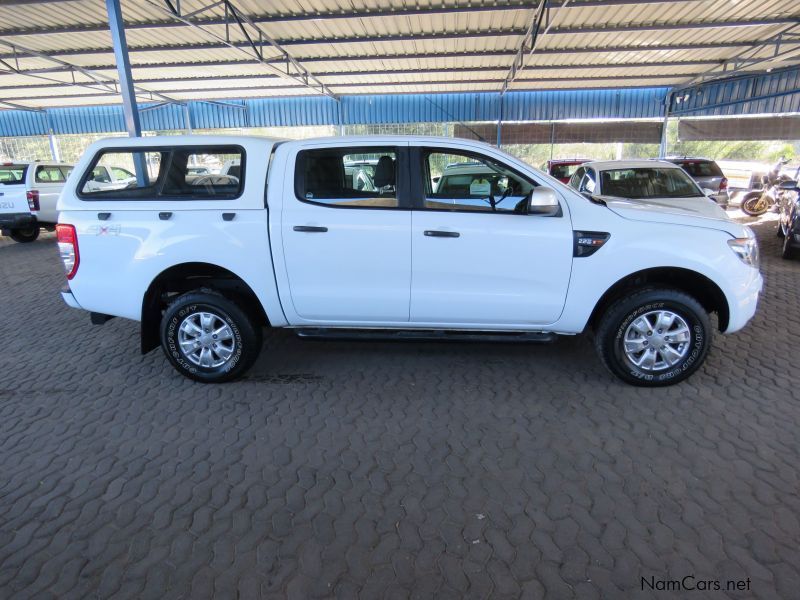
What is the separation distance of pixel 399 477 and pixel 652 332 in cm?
228

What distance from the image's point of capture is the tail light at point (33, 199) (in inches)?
445

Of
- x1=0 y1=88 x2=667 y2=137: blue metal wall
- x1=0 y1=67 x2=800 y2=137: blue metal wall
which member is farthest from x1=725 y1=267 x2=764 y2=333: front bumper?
x1=0 y1=88 x2=667 y2=137: blue metal wall

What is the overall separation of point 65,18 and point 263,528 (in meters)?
12.8

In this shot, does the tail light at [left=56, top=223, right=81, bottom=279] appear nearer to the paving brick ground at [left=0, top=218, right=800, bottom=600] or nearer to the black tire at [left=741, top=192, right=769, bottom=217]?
the paving brick ground at [left=0, top=218, right=800, bottom=600]

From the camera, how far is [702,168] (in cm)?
1167

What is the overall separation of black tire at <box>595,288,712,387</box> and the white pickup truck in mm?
12

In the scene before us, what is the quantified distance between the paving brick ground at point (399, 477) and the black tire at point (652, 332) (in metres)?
0.15

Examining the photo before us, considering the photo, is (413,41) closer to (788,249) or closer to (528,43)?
(528,43)

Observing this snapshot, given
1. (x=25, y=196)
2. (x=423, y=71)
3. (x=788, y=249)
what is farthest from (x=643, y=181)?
(x=25, y=196)

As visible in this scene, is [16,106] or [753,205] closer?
[753,205]

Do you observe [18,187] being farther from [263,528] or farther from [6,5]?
[263,528]

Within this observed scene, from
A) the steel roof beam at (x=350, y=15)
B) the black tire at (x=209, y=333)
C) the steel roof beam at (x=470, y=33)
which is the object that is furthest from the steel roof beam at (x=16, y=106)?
the black tire at (x=209, y=333)

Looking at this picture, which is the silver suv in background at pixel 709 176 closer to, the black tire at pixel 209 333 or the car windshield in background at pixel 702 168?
the car windshield in background at pixel 702 168

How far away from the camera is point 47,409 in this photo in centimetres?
381
